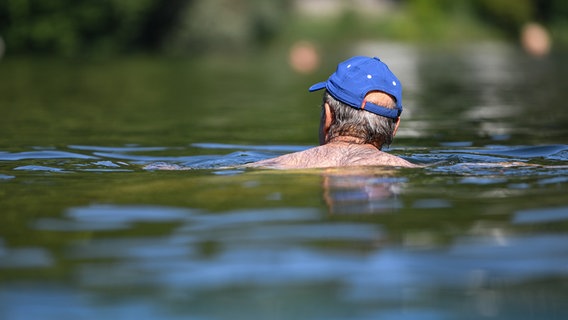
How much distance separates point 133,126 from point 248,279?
8.40m

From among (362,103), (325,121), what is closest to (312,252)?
(362,103)

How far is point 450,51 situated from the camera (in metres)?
36.8

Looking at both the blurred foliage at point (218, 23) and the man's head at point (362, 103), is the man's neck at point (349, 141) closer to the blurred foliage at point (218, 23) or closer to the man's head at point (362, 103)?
the man's head at point (362, 103)

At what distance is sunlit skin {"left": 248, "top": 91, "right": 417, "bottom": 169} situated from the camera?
6438 millimetres

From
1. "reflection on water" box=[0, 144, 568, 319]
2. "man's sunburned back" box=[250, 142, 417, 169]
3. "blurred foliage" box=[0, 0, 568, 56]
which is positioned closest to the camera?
"reflection on water" box=[0, 144, 568, 319]

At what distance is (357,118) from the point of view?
21.4 feet

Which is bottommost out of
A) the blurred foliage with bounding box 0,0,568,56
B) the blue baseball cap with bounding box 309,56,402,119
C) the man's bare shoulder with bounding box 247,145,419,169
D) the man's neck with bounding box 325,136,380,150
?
the man's bare shoulder with bounding box 247,145,419,169

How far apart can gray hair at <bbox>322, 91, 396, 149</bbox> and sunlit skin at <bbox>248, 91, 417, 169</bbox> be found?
32 millimetres

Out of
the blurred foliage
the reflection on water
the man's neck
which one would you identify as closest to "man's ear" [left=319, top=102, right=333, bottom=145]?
the man's neck

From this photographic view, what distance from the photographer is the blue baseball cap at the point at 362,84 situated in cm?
646

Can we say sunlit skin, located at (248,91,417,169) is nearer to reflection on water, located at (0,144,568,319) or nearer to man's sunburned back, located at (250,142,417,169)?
man's sunburned back, located at (250,142,417,169)

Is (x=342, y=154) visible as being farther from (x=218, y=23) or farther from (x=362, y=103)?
(x=218, y=23)

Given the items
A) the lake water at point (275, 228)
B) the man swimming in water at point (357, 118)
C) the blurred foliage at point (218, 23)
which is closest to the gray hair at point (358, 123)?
the man swimming in water at point (357, 118)

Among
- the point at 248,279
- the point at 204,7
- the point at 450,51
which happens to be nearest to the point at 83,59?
the point at 204,7
